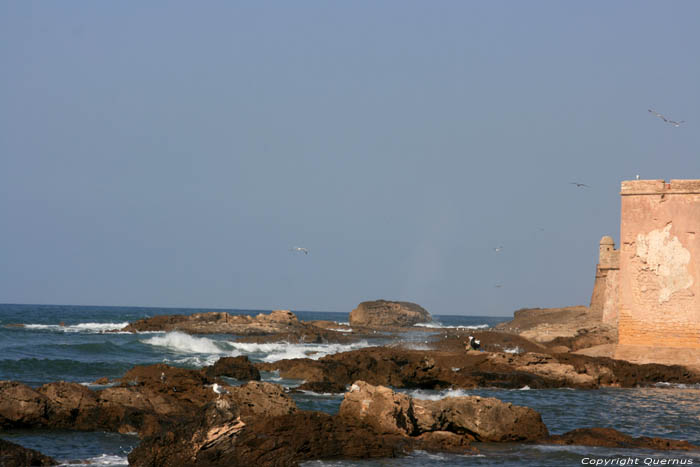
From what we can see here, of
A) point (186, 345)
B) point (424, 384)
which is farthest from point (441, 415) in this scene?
point (186, 345)

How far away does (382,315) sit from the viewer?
8238 centimetres

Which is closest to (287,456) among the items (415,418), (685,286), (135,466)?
(135,466)

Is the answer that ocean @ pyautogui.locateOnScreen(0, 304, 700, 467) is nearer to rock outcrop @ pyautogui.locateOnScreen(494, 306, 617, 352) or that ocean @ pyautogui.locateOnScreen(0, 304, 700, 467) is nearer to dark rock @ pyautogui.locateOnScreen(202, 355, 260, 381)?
dark rock @ pyautogui.locateOnScreen(202, 355, 260, 381)

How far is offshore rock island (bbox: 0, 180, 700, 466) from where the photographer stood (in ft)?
39.8

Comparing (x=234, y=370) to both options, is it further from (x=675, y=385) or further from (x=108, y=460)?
(x=675, y=385)

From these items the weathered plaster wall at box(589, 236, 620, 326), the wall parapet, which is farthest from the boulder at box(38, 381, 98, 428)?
the weathered plaster wall at box(589, 236, 620, 326)

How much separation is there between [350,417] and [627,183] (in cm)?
1430

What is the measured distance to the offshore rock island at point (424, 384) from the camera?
1212 centimetres

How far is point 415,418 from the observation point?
1391cm

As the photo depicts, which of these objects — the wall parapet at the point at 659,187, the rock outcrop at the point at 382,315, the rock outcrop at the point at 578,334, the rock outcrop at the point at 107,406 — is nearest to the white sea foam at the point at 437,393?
the rock outcrop at the point at 107,406

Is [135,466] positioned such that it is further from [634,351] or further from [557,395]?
[634,351]

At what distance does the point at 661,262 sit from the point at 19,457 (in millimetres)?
18408

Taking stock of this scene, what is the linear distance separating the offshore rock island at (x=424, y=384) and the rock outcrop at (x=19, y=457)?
29 millimetres

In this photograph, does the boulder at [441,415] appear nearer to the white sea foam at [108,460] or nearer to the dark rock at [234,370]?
the white sea foam at [108,460]
